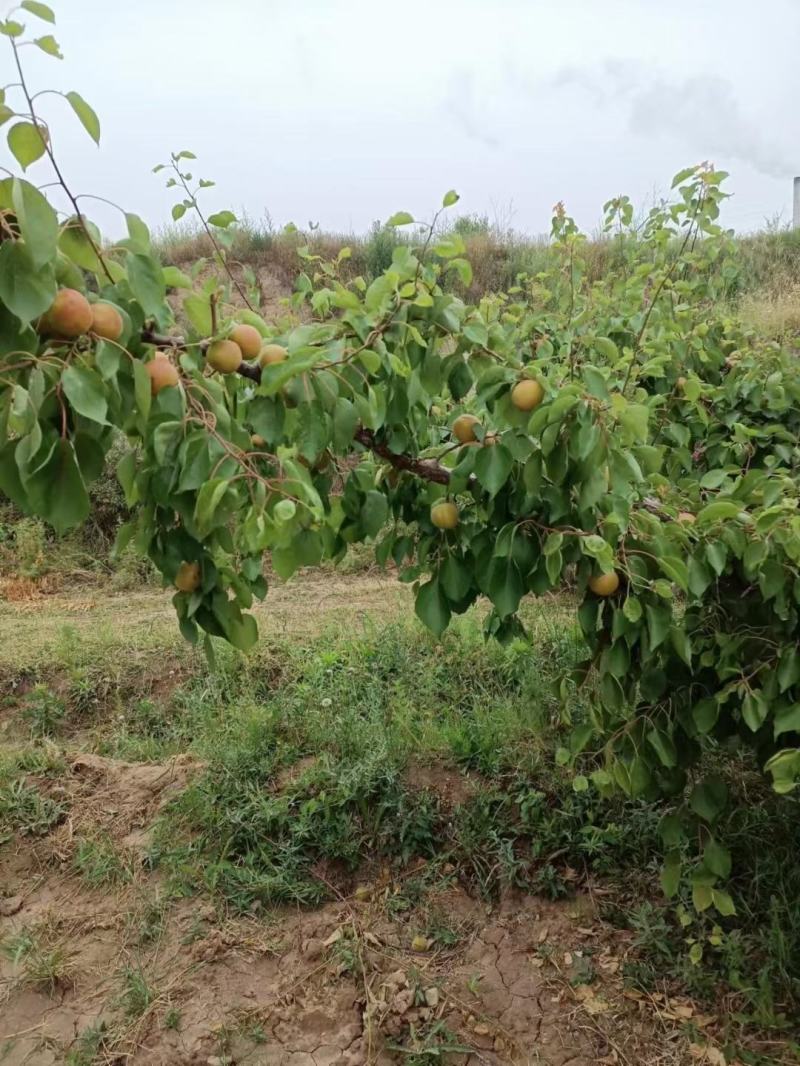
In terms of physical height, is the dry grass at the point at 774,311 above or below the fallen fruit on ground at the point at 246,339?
above

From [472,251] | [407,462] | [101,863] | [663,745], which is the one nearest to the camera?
[407,462]

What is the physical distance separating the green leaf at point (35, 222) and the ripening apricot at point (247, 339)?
0.39 meters

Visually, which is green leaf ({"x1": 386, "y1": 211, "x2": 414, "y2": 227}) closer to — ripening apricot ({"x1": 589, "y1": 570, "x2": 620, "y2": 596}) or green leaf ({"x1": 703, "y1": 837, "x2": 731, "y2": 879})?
ripening apricot ({"x1": 589, "y1": 570, "x2": 620, "y2": 596})

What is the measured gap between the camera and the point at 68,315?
0.90m

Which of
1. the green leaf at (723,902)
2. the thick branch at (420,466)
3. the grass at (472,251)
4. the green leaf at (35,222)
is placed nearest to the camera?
the green leaf at (35,222)

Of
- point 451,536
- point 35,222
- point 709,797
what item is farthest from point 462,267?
point 709,797

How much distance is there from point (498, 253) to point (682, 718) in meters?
10.6

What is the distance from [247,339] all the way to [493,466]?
483 mm

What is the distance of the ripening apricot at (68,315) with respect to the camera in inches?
35.2

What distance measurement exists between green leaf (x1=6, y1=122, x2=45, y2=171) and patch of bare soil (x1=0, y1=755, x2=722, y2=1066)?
6.96 ft

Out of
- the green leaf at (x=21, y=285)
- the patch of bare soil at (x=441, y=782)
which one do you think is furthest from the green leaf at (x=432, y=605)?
the patch of bare soil at (x=441, y=782)

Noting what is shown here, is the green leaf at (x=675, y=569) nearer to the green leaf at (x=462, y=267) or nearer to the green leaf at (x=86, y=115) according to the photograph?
the green leaf at (x=462, y=267)

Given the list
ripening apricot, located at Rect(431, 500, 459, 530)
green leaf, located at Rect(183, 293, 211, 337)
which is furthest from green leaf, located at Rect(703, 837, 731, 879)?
green leaf, located at Rect(183, 293, 211, 337)

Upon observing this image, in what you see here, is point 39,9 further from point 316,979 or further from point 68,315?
point 316,979
